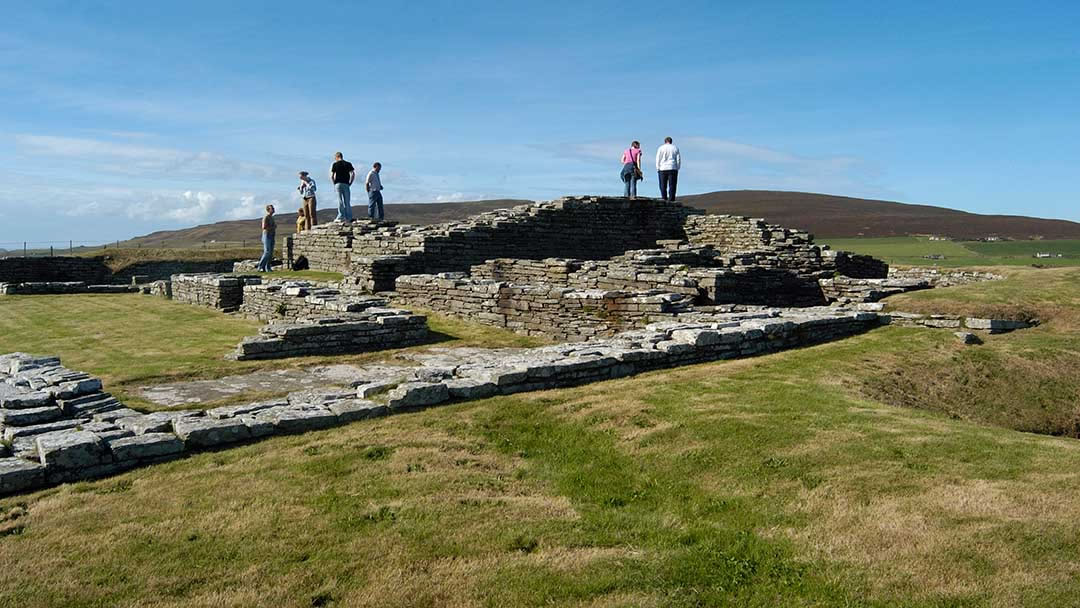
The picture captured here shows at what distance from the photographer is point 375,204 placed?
99.6 feet

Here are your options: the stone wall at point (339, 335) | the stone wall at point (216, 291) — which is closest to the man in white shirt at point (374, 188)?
the stone wall at point (216, 291)

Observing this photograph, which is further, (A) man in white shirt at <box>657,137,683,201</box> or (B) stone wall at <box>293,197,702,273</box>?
(A) man in white shirt at <box>657,137,683,201</box>

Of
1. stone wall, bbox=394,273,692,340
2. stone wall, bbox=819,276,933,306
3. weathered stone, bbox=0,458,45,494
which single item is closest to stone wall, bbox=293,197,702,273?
stone wall, bbox=394,273,692,340

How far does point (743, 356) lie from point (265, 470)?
827 cm

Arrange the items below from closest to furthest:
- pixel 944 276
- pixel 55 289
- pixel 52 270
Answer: pixel 944 276 → pixel 55 289 → pixel 52 270

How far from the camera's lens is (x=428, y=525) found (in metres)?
6.59

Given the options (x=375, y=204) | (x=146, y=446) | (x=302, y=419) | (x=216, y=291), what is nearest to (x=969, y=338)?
(x=302, y=419)

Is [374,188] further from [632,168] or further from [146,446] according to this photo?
[146,446]

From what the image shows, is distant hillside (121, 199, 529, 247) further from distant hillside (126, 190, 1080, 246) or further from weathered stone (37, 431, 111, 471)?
weathered stone (37, 431, 111, 471)

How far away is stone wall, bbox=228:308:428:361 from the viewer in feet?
47.7

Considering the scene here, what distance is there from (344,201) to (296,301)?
10798mm

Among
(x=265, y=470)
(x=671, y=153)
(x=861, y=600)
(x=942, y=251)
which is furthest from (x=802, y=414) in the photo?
(x=942, y=251)

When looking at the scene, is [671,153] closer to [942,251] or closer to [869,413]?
[869,413]

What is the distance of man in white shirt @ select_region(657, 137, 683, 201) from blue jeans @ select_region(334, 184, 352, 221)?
39.6 ft
